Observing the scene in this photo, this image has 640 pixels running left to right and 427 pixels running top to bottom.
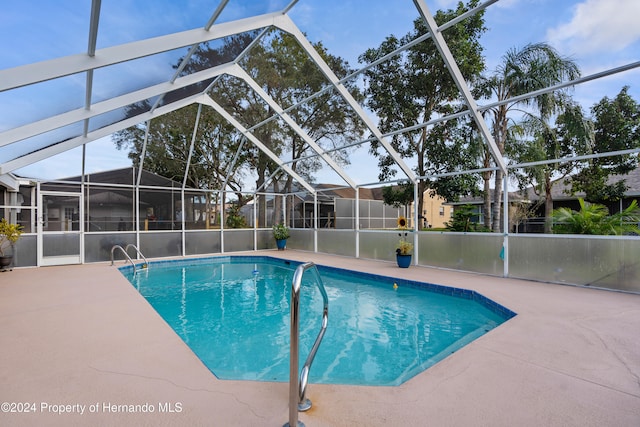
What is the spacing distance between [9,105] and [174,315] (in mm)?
3658

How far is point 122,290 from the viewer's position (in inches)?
241

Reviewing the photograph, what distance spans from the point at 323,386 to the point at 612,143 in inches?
557

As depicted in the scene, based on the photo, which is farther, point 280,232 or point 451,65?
point 280,232

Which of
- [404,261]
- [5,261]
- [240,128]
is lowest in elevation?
[404,261]

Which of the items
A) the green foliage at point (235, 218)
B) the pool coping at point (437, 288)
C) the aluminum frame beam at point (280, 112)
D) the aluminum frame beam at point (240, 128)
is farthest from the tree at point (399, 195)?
the green foliage at point (235, 218)

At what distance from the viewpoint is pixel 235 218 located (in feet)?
41.7

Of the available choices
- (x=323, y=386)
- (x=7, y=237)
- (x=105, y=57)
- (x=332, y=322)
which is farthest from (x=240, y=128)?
(x=323, y=386)

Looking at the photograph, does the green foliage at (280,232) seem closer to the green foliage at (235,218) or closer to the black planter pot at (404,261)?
the green foliage at (235,218)

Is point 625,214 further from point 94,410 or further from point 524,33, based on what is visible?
point 94,410

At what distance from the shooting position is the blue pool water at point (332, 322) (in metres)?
3.69

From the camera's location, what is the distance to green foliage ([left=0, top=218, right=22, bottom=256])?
7848 millimetres

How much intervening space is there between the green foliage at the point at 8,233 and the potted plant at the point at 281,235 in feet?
24.1

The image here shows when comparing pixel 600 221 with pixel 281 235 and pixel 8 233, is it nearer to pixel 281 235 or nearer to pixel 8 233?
pixel 281 235

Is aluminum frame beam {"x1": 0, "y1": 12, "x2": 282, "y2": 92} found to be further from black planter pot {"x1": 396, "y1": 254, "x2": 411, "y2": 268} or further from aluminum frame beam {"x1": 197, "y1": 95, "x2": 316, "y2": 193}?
black planter pot {"x1": 396, "y1": 254, "x2": 411, "y2": 268}
